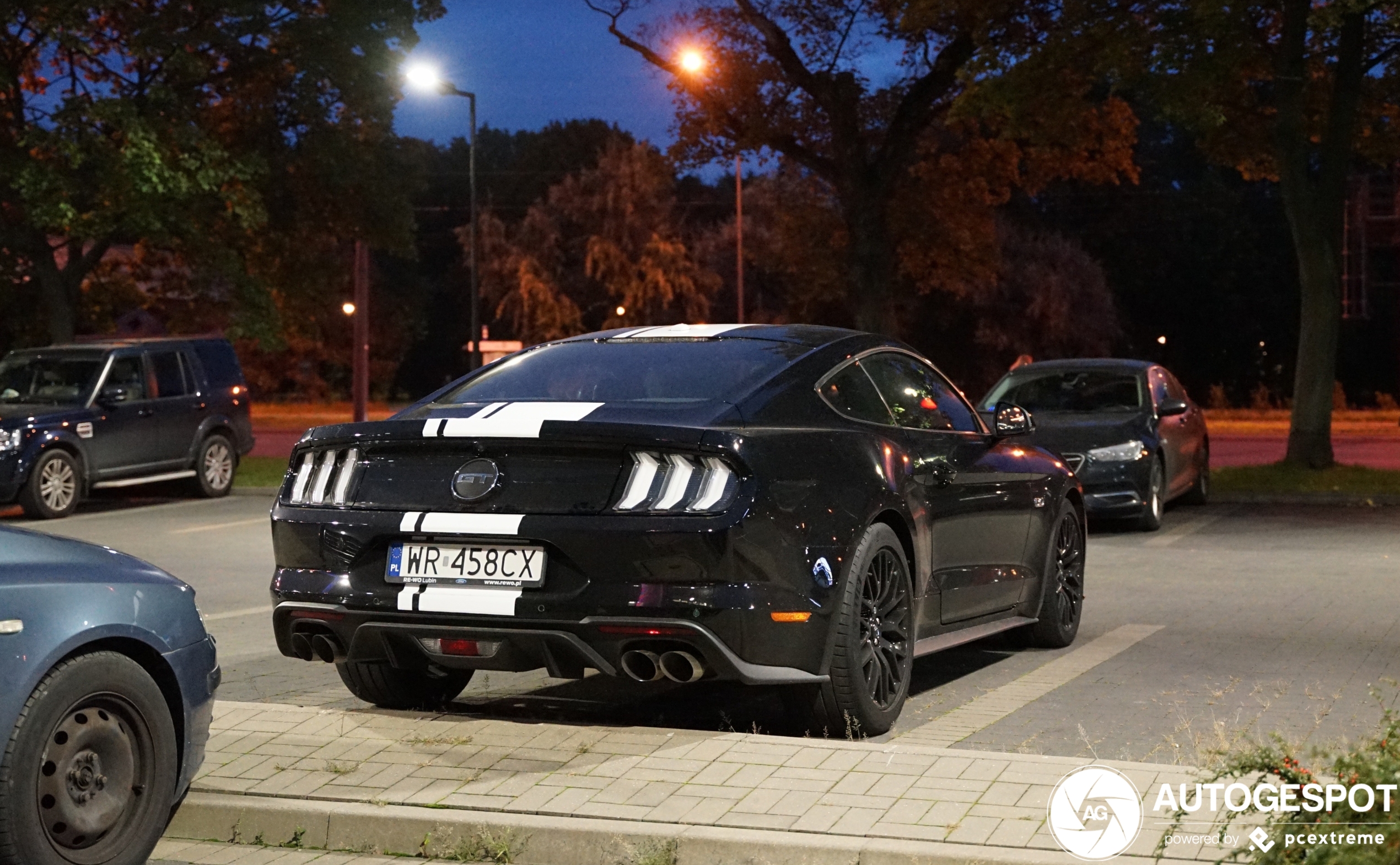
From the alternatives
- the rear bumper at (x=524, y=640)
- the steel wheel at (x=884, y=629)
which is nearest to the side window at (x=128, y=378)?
the rear bumper at (x=524, y=640)

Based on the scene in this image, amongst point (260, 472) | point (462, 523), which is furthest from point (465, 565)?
point (260, 472)

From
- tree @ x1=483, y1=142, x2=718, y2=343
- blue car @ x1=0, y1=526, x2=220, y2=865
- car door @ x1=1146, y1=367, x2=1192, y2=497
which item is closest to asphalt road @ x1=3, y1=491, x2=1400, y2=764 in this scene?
car door @ x1=1146, y1=367, x2=1192, y2=497

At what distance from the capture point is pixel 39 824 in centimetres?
485

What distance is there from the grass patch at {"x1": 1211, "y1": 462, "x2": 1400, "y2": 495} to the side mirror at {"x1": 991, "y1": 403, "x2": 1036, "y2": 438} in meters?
12.0

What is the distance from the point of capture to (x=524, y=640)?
6.43 meters

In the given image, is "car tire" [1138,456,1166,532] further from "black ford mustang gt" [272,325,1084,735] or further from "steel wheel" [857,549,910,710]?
"steel wheel" [857,549,910,710]

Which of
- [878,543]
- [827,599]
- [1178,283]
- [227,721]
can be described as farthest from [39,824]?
[1178,283]

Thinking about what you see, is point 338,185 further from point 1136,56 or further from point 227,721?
point 227,721

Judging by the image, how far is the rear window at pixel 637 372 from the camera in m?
7.08

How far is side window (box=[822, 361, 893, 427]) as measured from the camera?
734 cm

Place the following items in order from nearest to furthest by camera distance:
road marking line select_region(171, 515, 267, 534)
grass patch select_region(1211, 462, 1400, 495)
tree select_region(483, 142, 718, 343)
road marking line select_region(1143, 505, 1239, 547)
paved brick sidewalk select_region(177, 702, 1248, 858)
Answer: paved brick sidewalk select_region(177, 702, 1248, 858), road marking line select_region(1143, 505, 1239, 547), road marking line select_region(171, 515, 267, 534), grass patch select_region(1211, 462, 1400, 495), tree select_region(483, 142, 718, 343)

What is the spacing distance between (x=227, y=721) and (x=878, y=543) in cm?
259

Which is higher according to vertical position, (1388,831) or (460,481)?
(460,481)

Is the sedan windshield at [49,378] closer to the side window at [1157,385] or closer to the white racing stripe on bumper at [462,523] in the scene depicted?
the side window at [1157,385]
